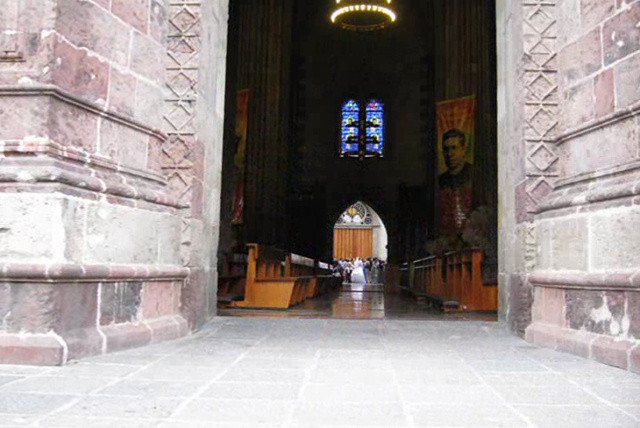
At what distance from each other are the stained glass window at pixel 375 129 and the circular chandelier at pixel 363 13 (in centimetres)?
806

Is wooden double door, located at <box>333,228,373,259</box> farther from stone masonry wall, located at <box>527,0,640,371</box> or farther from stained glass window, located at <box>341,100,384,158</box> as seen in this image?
stone masonry wall, located at <box>527,0,640,371</box>

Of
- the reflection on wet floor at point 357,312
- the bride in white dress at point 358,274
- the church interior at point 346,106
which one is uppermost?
the church interior at point 346,106

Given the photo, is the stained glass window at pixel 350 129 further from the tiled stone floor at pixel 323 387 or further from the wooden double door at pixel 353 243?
the tiled stone floor at pixel 323 387

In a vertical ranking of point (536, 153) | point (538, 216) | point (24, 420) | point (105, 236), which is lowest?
point (24, 420)

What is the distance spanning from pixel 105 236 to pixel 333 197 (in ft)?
73.1

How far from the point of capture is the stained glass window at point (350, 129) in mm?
25938

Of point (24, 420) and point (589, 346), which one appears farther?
point (589, 346)

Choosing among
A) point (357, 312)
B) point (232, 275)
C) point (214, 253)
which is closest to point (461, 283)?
point (357, 312)

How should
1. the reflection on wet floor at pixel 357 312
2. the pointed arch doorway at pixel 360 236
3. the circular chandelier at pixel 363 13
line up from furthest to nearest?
1. the pointed arch doorway at pixel 360 236
2. the circular chandelier at pixel 363 13
3. the reflection on wet floor at pixel 357 312

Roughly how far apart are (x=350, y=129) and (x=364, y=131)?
629mm


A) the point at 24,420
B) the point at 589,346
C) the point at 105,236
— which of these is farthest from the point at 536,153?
the point at 24,420

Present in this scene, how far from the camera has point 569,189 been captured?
4141 mm

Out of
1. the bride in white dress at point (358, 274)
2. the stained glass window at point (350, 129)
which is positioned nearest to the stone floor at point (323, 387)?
the stained glass window at point (350, 129)

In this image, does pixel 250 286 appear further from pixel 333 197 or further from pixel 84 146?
pixel 333 197
